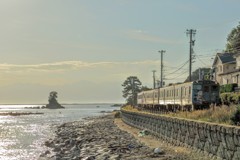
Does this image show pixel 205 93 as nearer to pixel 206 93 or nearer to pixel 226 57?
pixel 206 93

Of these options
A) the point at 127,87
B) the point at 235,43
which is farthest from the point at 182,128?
the point at 127,87

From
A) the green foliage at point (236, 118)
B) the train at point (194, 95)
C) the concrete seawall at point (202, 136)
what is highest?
the train at point (194, 95)

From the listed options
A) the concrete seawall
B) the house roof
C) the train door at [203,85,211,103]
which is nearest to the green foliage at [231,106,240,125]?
the concrete seawall

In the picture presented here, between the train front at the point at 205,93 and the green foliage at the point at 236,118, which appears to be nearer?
the green foliage at the point at 236,118

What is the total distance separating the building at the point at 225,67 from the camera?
66312 millimetres

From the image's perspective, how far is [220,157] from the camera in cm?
1494

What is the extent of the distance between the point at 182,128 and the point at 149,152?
1949mm

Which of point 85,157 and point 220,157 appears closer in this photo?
point 220,157

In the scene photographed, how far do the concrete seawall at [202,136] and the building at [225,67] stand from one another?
41.3 meters

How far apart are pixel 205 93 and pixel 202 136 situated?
67.8 ft

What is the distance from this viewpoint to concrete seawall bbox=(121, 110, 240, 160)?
13.9 meters

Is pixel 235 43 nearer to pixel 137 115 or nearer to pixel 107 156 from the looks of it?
pixel 137 115

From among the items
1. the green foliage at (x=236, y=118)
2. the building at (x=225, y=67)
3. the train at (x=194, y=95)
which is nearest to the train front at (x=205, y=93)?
the train at (x=194, y=95)

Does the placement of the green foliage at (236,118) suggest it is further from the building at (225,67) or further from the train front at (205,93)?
the building at (225,67)
